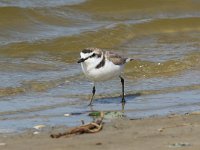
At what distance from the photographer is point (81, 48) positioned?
40.4ft

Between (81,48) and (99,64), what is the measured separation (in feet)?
12.8

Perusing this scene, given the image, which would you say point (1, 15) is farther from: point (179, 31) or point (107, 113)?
point (107, 113)

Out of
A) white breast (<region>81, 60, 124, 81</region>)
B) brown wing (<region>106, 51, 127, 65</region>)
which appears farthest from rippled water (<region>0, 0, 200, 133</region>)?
brown wing (<region>106, 51, 127, 65</region>)

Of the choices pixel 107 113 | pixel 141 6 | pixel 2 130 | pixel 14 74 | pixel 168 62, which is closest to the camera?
pixel 2 130

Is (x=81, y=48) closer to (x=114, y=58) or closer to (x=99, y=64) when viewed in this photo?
(x=114, y=58)

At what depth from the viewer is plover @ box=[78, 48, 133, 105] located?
826 centimetres

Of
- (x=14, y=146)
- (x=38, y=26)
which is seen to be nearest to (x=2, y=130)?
(x=14, y=146)

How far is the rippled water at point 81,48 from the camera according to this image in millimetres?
8125

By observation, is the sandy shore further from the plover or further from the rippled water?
the plover

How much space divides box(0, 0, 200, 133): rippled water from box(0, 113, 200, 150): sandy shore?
663mm

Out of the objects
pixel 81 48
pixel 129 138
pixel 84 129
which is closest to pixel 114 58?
pixel 84 129

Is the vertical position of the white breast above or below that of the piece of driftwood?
above

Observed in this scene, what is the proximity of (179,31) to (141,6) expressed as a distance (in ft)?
7.40

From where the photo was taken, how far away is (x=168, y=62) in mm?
10891
